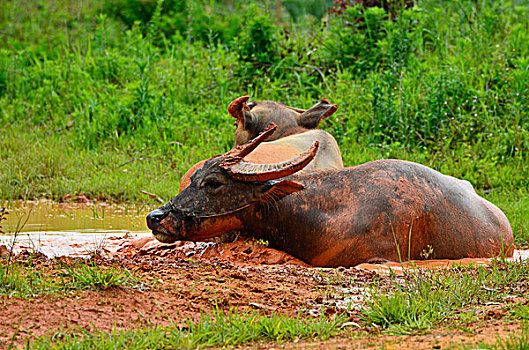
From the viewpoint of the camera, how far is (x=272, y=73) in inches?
436

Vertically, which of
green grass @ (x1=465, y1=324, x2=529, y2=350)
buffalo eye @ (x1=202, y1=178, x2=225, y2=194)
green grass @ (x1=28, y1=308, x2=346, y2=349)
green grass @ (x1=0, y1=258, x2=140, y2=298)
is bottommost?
buffalo eye @ (x1=202, y1=178, x2=225, y2=194)

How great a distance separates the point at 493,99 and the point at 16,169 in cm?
685

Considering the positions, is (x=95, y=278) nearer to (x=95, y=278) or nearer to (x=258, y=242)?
(x=95, y=278)

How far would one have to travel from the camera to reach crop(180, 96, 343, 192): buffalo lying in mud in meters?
6.22

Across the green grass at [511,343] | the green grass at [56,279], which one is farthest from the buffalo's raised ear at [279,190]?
the green grass at [511,343]

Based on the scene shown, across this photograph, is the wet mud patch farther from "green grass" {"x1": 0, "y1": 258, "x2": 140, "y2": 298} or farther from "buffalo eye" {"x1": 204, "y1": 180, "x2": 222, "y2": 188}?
"buffalo eye" {"x1": 204, "y1": 180, "x2": 222, "y2": 188}

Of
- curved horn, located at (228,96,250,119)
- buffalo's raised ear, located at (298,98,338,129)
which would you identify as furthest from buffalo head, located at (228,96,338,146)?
curved horn, located at (228,96,250,119)

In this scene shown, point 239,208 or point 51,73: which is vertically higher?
point 239,208

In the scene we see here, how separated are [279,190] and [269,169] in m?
0.20

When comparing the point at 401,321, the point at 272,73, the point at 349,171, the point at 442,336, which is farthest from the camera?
the point at 272,73

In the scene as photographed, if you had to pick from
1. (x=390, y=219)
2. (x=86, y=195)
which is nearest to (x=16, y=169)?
(x=86, y=195)

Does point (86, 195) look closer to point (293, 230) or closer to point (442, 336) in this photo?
point (293, 230)

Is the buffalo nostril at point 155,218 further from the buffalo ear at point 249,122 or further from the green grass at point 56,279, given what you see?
the buffalo ear at point 249,122

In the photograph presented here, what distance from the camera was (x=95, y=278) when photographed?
11.3 ft
